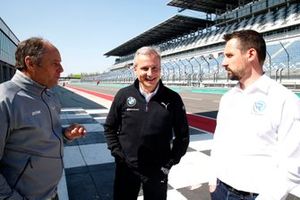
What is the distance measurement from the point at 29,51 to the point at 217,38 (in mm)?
50212

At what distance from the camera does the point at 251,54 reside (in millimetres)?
1973

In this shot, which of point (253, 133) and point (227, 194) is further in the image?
point (227, 194)

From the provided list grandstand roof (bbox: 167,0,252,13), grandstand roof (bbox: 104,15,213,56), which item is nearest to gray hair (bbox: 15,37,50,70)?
grandstand roof (bbox: 167,0,252,13)

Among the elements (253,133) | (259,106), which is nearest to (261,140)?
(253,133)

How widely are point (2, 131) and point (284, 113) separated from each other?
5.16ft

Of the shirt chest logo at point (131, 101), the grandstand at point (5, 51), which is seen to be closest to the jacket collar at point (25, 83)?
the shirt chest logo at point (131, 101)

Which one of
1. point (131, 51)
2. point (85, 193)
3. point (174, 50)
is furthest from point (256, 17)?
point (131, 51)

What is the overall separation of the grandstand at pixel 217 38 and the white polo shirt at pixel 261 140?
2113 centimetres

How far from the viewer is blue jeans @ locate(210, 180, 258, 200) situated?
1872mm

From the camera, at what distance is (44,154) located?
181 centimetres

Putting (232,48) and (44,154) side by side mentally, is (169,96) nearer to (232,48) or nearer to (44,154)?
(232,48)

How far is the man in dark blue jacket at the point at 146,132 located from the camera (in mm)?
2285

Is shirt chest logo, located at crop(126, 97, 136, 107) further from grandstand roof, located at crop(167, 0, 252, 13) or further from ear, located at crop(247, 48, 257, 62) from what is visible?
grandstand roof, located at crop(167, 0, 252, 13)

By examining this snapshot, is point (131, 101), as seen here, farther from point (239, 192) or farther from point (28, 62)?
point (239, 192)
